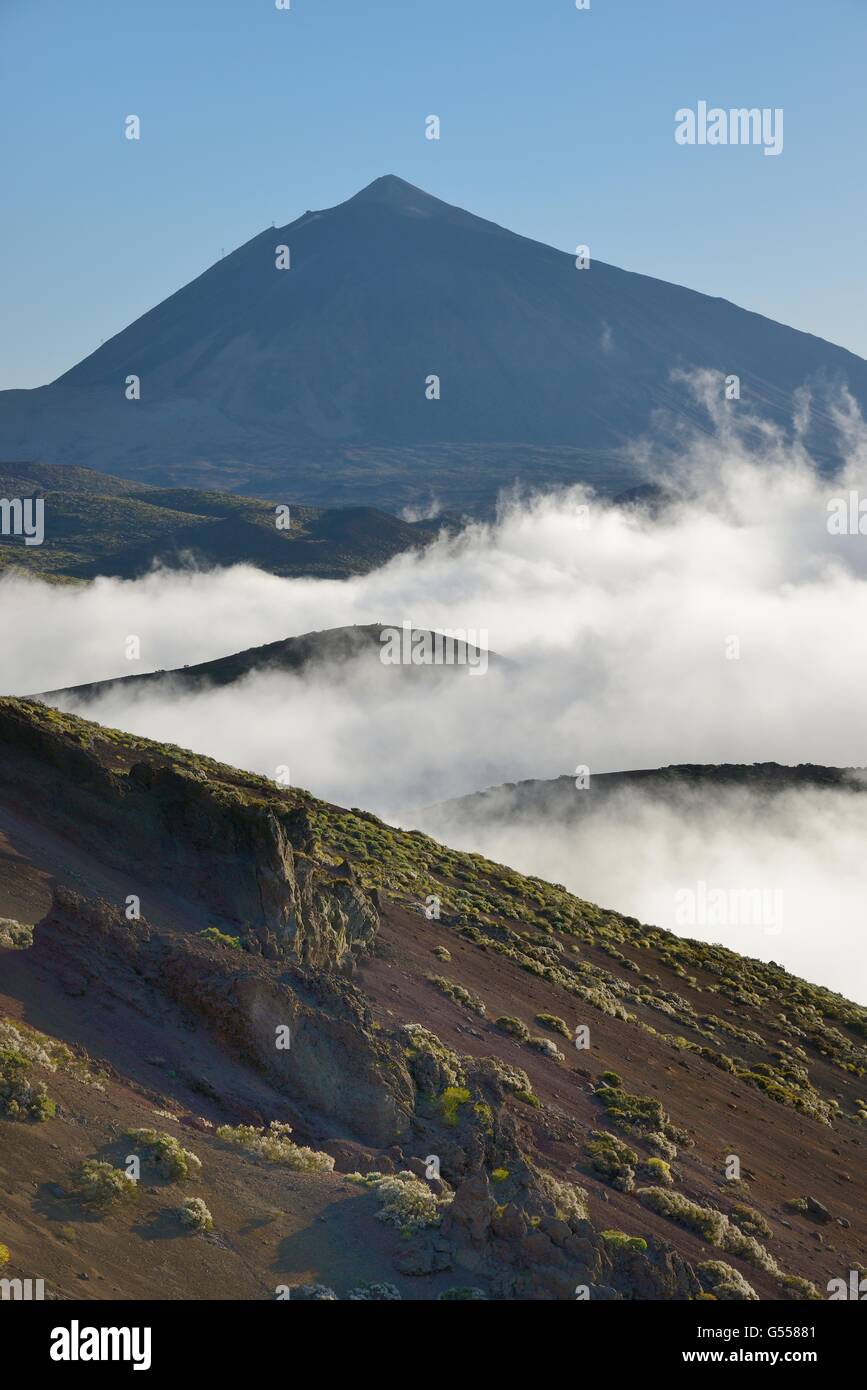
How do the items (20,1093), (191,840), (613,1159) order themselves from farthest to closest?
(191,840) → (613,1159) → (20,1093)

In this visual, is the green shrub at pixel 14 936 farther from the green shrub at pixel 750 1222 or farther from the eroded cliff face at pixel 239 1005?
the green shrub at pixel 750 1222

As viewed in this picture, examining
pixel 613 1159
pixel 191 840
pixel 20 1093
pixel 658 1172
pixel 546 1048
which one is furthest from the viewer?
pixel 546 1048

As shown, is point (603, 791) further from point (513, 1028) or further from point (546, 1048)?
point (546, 1048)

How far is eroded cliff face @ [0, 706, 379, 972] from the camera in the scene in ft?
78.2

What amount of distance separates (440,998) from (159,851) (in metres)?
6.68

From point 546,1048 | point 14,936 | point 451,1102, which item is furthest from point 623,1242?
point 546,1048

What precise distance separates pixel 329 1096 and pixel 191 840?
26.7 ft

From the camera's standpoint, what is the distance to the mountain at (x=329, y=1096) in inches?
531

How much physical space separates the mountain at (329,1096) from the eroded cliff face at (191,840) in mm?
57

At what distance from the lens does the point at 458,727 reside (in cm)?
17938

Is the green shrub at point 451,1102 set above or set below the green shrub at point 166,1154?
below

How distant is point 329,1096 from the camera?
17.9 m

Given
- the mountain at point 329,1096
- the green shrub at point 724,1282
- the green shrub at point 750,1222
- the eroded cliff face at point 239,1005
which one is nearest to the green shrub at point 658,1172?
the mountain at point 329,1096
